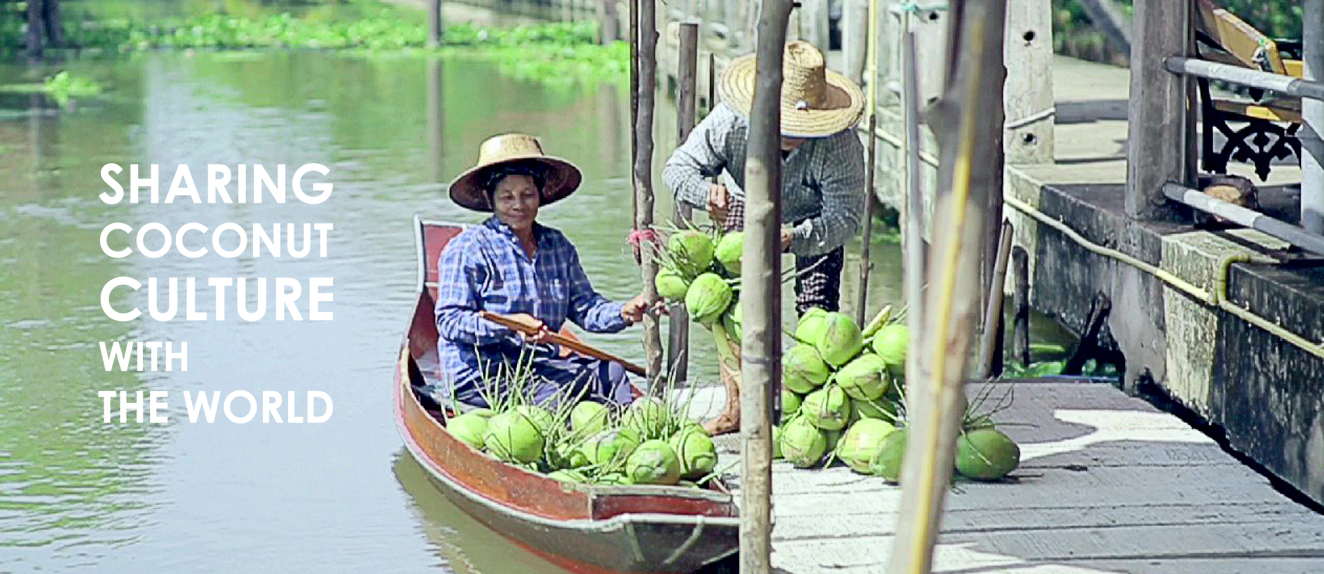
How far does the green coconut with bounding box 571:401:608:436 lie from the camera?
618 cm

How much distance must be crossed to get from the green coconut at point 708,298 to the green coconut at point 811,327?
0.25m

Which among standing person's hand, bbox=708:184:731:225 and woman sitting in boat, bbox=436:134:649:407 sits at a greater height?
standing person's hand, bbox=708:184:731:225

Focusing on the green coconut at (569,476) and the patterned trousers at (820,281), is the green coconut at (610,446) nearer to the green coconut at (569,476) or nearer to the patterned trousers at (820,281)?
the green coconut at (569,476)

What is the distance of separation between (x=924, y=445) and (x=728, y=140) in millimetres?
4521

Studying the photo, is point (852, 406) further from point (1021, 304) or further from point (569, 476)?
point (1021, 304)

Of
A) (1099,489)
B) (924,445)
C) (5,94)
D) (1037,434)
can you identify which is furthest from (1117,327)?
(5,94)

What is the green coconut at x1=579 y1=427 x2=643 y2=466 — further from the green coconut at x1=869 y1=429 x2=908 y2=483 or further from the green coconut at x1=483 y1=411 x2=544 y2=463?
the green coconut at x1=869 y1=429 x2=908 y2=483

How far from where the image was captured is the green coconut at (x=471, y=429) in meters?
6.38

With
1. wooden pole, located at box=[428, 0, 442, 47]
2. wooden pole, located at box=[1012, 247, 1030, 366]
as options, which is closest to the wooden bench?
wooden pole, located at box=[1012, 247, 1030, 366]

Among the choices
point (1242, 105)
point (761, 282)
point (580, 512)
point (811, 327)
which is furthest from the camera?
point (1242, 105)

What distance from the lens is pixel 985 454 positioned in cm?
595

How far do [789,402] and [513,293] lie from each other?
1128 millimetres

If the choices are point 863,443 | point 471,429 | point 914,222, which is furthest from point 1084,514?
point 914,222

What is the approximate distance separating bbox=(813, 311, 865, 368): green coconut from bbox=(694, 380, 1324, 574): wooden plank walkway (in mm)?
342
